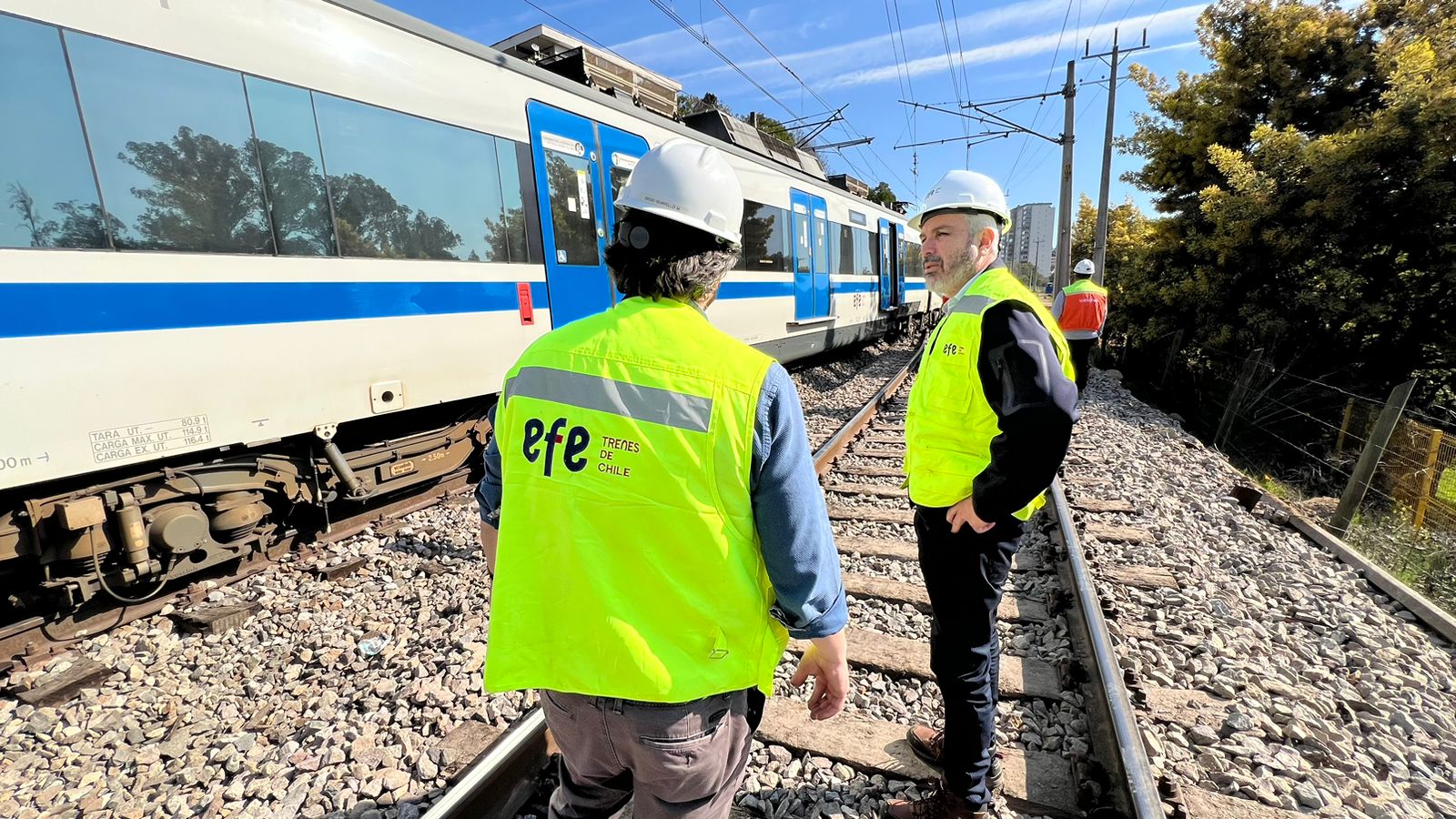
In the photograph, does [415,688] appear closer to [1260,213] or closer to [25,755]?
[25,755]

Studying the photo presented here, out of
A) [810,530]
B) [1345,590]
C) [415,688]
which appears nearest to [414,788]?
[415,688]

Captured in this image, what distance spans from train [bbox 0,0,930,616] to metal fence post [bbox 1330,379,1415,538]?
698 centimetres

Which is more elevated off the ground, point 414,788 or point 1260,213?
point 1260,213

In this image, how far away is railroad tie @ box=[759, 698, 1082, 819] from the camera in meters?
2.41

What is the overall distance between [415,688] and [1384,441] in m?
7.72

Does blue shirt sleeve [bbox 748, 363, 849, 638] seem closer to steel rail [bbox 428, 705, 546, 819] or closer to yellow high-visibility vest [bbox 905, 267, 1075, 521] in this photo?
yellow high-visibility vest [bbox 905, 267, 1075, 521]

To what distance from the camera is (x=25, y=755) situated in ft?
8.91

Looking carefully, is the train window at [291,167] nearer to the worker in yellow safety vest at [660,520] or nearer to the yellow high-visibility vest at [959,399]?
the worker in yellow safety vest at [660,520]

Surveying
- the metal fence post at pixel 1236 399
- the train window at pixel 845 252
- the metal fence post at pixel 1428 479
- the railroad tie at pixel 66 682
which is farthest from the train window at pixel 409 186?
the metal fence post at pixel 1236 399

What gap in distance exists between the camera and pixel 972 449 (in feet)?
6.88

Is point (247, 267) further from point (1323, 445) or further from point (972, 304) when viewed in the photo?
point (1323, 445)

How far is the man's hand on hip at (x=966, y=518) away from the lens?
6.51 feet

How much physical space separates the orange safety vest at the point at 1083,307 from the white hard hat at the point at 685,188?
754 cm

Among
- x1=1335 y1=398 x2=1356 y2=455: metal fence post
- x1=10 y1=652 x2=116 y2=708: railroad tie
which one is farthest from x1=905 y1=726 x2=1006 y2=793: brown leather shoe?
x1=1335 y1=398 x2=1356 y2=455: metal fence post
